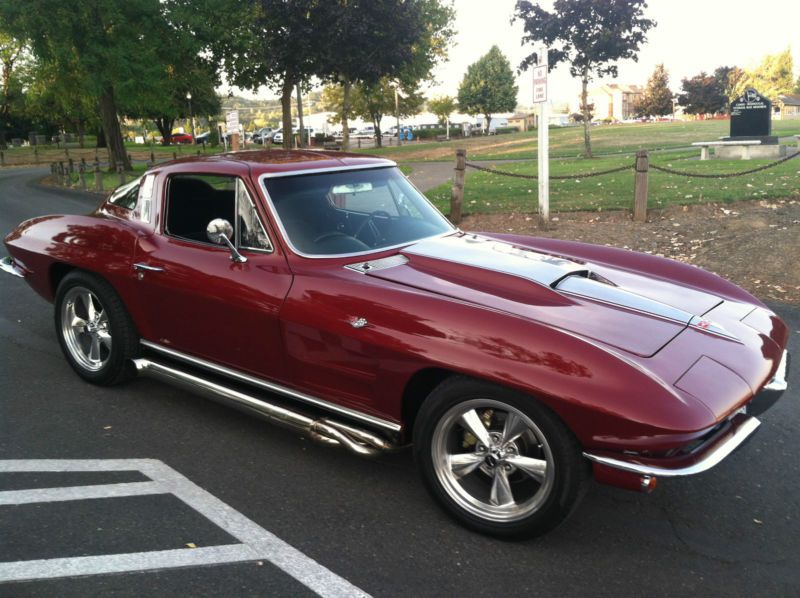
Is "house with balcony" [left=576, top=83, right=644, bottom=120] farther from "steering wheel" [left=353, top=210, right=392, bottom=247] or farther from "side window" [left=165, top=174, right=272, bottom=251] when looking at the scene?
"side window" [left=165, top=174, right=272, bottom=251]

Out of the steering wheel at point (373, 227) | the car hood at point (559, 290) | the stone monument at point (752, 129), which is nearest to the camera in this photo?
the car hood at point (559, 290)

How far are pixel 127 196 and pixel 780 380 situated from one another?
4010mm

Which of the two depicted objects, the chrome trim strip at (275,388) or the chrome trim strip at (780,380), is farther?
the chrome trim strip at (275,388)

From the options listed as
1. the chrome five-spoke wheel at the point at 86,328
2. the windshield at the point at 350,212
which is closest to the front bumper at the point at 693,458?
the windshield at the point at 350,212

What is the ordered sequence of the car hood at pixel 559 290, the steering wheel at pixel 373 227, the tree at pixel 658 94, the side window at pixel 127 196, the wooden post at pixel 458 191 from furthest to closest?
1. the tree at pixel 658 94
2. the wooden post at pixel 458 191
3. the side window at pixel 127 196
4. the steering wheel at pixel 373 227
5. the car hood at pixel 559 290

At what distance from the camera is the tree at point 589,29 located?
2122 cm

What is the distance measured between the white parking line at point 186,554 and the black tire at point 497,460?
2.06 ft

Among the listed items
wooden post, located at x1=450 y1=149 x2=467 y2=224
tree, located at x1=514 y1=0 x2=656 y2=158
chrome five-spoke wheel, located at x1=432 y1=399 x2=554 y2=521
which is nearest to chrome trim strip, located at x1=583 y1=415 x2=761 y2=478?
chrome five-spoke wheel, located at x1=432 y1=399 x2=554 y2=521

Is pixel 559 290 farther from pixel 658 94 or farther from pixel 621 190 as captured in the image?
pixel 658 94

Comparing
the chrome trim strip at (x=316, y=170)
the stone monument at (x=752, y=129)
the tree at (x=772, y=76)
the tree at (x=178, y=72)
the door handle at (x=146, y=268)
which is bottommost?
the door handle at (x=146, y=268)

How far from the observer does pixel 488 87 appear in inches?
3100

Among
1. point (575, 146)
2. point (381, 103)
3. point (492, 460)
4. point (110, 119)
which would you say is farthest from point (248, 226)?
point (381, 103)

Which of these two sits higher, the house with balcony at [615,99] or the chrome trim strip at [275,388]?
the house with balcony at [615,99]

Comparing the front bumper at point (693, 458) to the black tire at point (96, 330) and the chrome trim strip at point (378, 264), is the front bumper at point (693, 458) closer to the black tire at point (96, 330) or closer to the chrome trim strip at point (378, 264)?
the chrome trim strip at point (378, 264)
